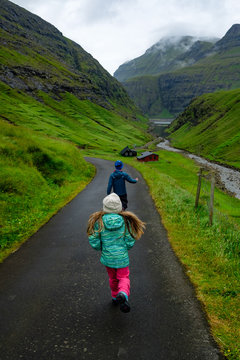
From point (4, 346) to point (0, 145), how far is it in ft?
49.8

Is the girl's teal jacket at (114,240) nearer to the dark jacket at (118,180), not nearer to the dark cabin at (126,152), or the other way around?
the dark jacket at (118,180)

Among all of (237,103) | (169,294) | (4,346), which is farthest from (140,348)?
(237,103)

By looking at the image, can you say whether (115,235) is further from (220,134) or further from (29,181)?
(220,134)

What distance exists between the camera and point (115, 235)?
17.9 feet

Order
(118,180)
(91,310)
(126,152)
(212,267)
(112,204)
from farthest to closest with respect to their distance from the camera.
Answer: (126,152), (118,180), (212,267), (91,310), (112,204)

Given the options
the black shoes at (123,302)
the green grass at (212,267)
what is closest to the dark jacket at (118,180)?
the green grass at (212,267)

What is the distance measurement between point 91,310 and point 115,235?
2.13m

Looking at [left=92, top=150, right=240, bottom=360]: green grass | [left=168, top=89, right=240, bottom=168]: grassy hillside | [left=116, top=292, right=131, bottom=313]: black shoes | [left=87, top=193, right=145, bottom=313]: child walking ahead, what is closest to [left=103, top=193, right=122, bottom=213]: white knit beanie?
[left=87, top=193, right=145, bottom=313]: child walking ahead

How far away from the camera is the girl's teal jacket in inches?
212

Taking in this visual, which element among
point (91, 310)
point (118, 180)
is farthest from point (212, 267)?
point (118, 180)

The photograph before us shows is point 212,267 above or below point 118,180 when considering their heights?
below

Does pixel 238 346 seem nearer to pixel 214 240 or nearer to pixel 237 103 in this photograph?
pixel 214 240

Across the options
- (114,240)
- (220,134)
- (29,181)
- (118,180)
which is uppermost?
(220,134)

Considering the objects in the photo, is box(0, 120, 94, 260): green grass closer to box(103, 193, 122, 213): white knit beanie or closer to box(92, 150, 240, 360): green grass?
box(103, 193, 122, 213): white knit beanie
